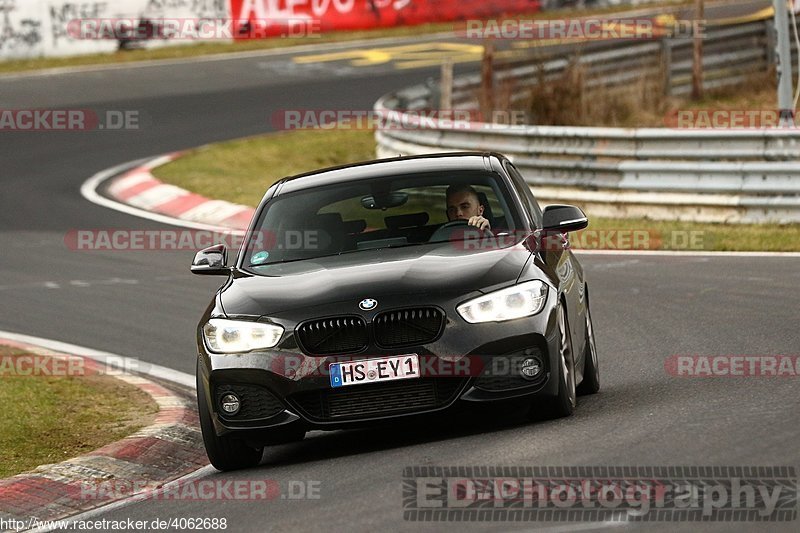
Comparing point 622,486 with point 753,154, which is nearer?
point 622,486

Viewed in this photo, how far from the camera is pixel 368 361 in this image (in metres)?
7.56

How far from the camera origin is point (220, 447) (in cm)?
806

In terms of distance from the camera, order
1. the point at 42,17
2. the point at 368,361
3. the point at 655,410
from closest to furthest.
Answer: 1. the point at 368,361
2. the point at 655,410
3. the point at 42,17

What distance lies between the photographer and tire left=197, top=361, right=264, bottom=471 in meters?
8.04

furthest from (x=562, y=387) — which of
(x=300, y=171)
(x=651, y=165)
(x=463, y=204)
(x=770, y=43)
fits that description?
(x=770, y=43)

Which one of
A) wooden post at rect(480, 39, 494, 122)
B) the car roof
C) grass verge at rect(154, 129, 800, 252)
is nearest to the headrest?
the car roof

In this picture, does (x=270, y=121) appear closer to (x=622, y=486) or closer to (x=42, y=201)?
(x=42, y=201)

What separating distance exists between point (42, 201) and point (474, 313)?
1459 centimetres

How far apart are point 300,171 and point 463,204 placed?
14419 millimetres

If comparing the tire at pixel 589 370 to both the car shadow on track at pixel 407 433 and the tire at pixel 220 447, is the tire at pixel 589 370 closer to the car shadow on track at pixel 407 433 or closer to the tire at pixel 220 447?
the car shadow on track at pixel 407 433

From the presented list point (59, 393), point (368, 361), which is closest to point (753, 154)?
point (59, 393)

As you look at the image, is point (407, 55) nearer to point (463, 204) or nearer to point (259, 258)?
point (463, 204)

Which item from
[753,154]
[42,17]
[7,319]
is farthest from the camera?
[42,17]

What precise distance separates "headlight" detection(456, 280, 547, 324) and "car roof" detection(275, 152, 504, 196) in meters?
1.53
